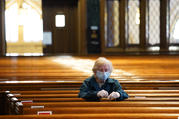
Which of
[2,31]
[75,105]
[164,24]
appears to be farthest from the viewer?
[2,31]

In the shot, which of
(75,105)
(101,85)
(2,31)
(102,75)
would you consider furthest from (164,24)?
(75,105)

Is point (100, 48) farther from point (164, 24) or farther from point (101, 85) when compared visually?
point (101, 85)

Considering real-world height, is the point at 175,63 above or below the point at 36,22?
below

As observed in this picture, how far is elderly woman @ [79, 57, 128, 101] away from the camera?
325 centimetres

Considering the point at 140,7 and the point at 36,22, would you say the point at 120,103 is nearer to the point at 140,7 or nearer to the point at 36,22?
the point at 140,7

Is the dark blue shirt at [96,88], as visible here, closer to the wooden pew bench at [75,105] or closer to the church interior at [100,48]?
the wooden pew bench at [75,105]

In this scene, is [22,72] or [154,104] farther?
[22,72]

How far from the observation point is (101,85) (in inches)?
133

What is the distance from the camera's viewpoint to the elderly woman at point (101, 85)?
10.7 feet

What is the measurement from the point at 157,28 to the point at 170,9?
1.78 feet

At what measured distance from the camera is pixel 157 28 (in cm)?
921

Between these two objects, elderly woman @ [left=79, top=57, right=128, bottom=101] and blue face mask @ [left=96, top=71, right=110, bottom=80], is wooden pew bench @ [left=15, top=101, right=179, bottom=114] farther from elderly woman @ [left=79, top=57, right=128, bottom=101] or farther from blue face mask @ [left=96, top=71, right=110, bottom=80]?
blue face mask @ [left=96, top=71, right=110, bottom=80]

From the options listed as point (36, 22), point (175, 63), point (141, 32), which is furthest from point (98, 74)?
point (36, 22)

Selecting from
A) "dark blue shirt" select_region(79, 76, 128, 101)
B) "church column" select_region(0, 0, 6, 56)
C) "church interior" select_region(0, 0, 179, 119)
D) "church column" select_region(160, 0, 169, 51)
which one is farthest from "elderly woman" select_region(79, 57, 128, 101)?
"church column" select_region(0, 0, 6, 56)
